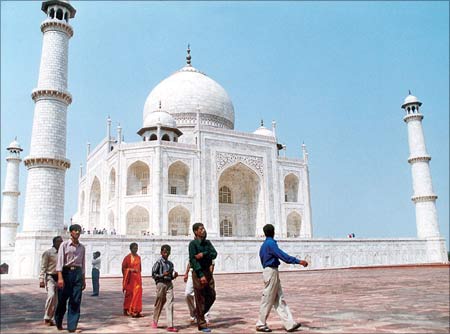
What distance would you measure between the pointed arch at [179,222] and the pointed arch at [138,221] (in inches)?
58.1

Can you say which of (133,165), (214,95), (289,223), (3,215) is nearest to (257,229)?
(289,223)

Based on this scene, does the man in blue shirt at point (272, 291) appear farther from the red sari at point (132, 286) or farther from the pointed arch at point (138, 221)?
the pointed arch at point (138, 221)

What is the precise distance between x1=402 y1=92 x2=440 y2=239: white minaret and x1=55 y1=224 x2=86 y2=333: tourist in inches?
1036

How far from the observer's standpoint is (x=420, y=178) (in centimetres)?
2730

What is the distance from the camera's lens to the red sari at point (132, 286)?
548 centimetres

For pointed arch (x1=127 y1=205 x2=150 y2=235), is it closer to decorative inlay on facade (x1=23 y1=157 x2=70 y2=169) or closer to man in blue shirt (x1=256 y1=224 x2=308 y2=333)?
decorative inlay on facade (x1=23 y1=157 x2=70 y2=169)

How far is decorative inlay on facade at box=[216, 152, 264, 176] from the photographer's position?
26125 mm

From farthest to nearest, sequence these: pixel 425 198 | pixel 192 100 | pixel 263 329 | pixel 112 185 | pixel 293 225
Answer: pixel 192 100
pixel 293 225
pixel 425 198
pixel 112 185
pixel 263 329

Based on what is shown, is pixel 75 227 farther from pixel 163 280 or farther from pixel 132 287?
pixel 132 287

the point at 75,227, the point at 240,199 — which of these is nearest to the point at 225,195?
the point at 240,199

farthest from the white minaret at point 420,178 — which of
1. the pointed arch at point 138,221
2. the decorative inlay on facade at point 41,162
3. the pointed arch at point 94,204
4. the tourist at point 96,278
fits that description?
the tourist at point 96,278

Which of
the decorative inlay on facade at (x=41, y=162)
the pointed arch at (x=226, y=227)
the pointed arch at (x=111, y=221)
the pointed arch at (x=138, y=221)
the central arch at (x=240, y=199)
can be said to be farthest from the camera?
the pointed arch at (x=226, y=227)

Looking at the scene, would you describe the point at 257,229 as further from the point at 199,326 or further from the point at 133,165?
the point at 199,326

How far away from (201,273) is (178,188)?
22037mm
